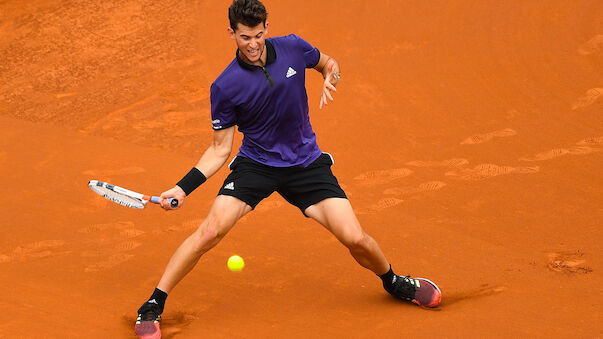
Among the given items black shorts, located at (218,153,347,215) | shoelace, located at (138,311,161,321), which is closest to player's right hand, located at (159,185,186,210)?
black shorts, located at (218,153,347,215)

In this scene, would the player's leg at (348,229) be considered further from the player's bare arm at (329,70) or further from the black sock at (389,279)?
the player's bare arm at (329,70)

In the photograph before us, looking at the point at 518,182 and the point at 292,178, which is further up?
the point at 292,178

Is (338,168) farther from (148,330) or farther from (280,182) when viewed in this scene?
(148,330)

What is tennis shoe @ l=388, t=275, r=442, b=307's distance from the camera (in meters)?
5.05

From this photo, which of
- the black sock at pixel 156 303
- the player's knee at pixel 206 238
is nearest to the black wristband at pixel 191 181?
the player's knee at pixel 206 238

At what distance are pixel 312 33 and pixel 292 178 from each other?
20.1ft

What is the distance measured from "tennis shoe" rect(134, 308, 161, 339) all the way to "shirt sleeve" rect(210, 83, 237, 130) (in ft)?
4.19

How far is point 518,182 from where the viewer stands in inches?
284

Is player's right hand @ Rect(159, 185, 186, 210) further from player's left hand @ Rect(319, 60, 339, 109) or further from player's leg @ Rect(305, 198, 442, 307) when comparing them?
player's left hand @ Rect(319, 60, 339, 109)

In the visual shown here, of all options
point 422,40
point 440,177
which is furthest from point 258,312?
point 422,40

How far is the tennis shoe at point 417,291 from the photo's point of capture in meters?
5.05

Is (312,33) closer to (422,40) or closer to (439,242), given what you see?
(422,40)

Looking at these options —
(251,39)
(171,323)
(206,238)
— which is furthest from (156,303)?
(251,39)

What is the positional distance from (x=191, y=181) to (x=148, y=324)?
0.95 m
